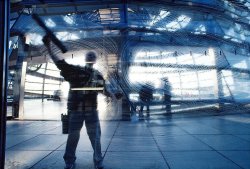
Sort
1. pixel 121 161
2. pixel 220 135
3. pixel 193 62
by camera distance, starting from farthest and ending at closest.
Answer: pixel 193 62 → pixel 220 135 → pixel 121 161

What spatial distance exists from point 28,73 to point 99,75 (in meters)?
7.55

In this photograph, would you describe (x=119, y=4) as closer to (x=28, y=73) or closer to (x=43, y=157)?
(x=28, y=73)

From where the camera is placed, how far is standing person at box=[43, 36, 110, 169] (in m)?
3.18

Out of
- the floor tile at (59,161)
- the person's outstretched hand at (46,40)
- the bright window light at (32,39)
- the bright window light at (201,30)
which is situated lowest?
the floor tile at (59,161)

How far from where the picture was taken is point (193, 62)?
1205cm

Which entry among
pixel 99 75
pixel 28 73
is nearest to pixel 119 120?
pixel 28 73

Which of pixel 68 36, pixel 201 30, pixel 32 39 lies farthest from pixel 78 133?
pixel 201 30

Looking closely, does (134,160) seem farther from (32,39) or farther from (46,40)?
(32,39)

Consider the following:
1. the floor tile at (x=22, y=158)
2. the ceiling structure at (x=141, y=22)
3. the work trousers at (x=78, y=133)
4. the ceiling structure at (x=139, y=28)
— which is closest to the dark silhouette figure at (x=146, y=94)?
the ceiling structure at (x=139, y=28)

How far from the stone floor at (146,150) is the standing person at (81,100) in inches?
14.6

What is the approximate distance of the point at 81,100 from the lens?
3238 millimetres

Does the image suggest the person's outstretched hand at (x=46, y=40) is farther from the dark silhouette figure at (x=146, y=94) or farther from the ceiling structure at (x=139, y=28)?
the dark silhouette figure at (x=146, y=94)

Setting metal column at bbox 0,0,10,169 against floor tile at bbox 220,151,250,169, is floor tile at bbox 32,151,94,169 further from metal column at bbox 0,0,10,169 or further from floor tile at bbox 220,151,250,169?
floor tile at bbox 220,151,250,169

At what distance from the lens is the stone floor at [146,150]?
358 cm
